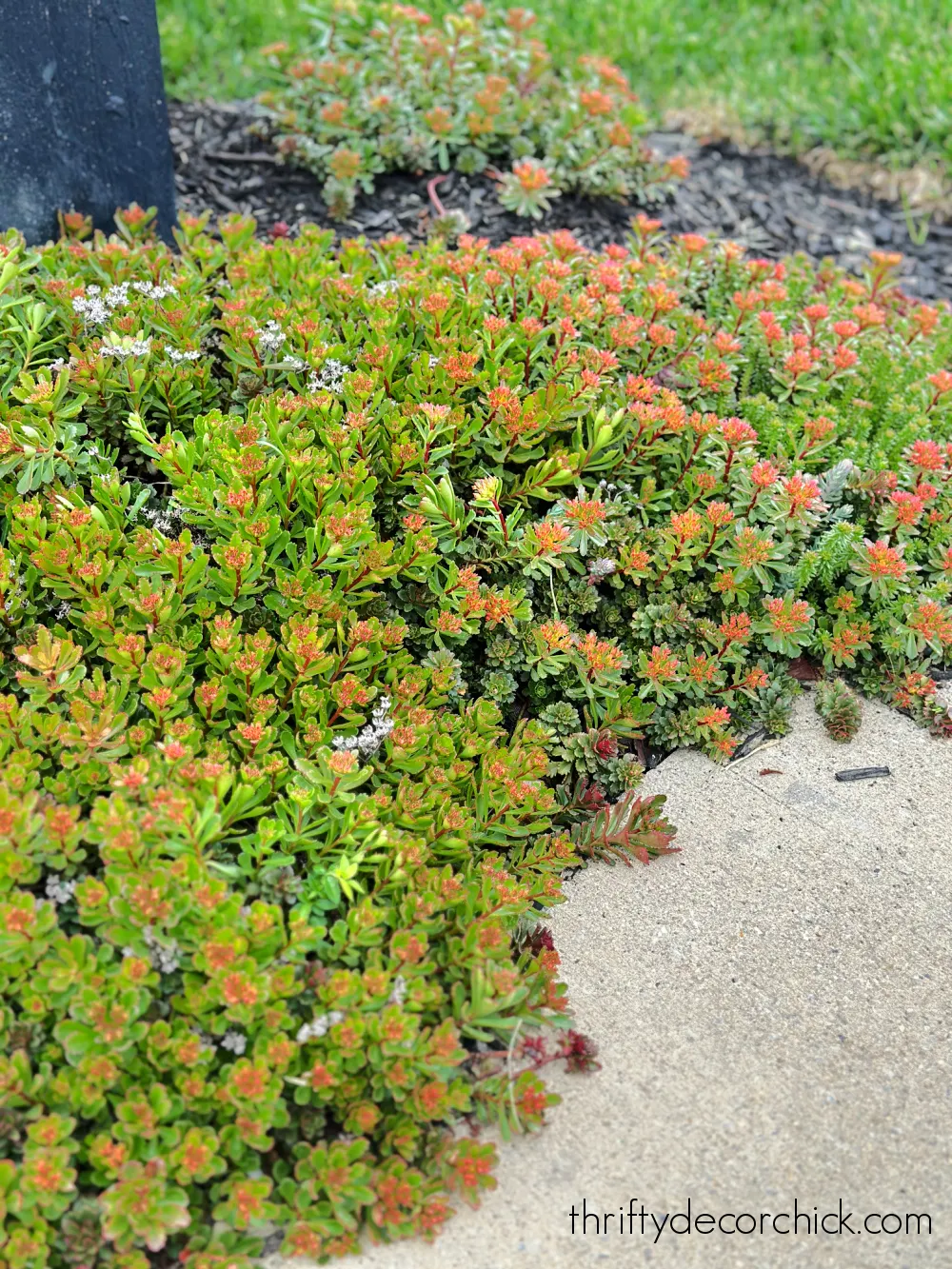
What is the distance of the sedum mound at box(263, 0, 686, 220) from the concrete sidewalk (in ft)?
10.2

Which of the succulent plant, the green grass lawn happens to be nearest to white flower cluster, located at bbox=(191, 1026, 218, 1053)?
the succulent plant

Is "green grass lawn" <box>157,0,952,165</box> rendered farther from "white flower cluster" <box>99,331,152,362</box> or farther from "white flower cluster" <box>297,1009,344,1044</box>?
"white flower cluster" <box>297,1009,344,1044</box>

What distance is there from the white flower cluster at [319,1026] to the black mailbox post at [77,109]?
312 cm

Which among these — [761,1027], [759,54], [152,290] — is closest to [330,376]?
[152,290]

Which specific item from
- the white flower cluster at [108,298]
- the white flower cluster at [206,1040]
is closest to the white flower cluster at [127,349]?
the white flower cluster at [108,298]

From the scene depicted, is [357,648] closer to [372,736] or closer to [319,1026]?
[372,736]

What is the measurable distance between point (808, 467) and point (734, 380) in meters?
0.41

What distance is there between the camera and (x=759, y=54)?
6887mm

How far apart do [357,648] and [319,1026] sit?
872 millimetres

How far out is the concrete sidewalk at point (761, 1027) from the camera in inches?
84.7

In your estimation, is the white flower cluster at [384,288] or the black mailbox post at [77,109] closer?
the white flower cluster at [384,288]

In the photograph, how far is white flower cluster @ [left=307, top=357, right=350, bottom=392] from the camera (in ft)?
10.3

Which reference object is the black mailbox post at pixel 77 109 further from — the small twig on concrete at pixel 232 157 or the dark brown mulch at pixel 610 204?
the small twig on concrete at pixel 232 157

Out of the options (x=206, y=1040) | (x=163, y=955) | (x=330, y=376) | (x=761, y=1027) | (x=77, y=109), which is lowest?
(x=761, y=1027)
